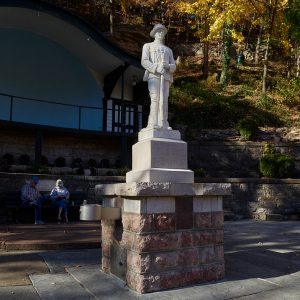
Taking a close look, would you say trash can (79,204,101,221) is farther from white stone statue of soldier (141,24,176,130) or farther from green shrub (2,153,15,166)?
green shrub (2,153,15,166)

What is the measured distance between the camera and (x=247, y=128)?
2103 centimetres

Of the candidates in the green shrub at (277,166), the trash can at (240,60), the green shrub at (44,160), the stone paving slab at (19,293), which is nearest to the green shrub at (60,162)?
the green shrub at (44,160)

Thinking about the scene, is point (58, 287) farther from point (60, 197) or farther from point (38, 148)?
point (38, 148)

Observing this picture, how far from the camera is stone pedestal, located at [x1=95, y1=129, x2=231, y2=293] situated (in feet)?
17.0

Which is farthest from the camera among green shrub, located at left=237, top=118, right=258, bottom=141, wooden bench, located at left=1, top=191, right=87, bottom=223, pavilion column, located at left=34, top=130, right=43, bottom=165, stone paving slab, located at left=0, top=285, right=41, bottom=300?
green shrub, located at left=237, top=118, right=258, bottom=141

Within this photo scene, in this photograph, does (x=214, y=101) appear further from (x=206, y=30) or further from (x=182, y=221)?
(x=182, y=221)

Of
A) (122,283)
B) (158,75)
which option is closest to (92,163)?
(158,75)

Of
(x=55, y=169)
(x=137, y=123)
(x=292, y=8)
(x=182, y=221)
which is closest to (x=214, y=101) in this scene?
(x=137, y=123)

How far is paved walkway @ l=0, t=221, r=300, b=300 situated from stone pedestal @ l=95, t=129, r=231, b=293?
194mm

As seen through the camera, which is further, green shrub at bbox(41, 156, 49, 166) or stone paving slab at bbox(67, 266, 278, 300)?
green shrub at bbox(41, 156, 49, 166)

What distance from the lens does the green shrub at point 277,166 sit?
59.4 feet

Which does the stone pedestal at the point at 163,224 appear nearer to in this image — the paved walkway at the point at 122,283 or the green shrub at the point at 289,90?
the paved walkway at the point at 122,283

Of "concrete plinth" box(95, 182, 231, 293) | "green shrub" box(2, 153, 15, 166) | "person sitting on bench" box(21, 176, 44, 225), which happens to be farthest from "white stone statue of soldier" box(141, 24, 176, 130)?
"green shrub" box(2, 153, 15, 166)

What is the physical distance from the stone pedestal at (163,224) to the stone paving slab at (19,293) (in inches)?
47.1
